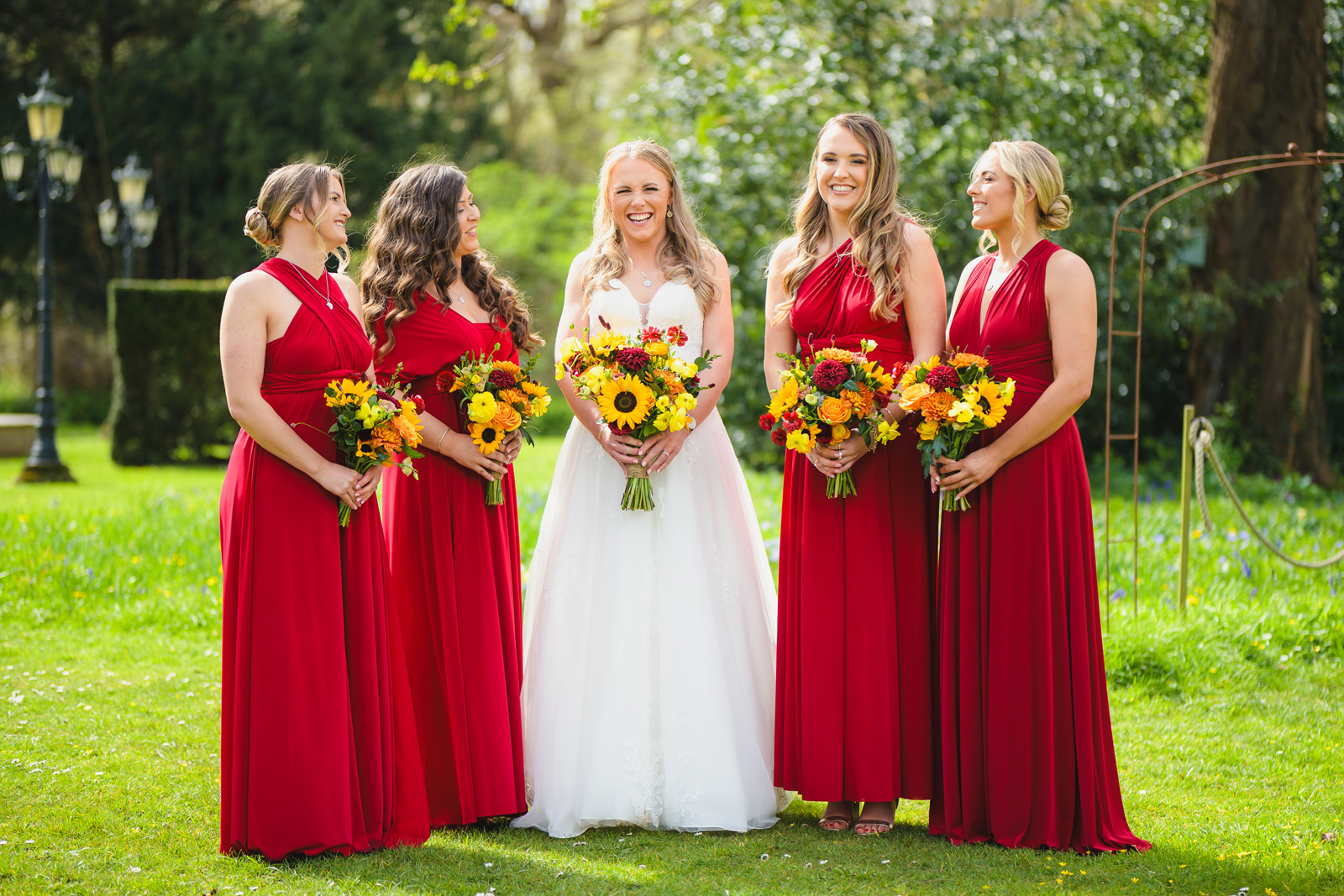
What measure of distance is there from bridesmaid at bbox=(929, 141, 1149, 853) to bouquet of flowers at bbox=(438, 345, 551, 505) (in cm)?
163

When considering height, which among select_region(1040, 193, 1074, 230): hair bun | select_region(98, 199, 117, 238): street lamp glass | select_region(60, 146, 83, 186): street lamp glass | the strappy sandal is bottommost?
the strappy sandal

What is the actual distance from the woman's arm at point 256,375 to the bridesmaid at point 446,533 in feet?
1.70

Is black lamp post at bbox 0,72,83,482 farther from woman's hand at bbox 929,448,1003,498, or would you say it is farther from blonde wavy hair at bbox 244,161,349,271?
woman's hand at bbox 929,448,1003,498

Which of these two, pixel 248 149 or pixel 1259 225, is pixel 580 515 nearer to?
pixel 1259 225

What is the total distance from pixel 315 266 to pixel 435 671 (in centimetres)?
163

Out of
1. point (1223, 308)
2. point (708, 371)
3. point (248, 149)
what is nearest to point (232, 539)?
point (708, 371)

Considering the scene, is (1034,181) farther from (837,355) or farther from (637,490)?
(637,490)

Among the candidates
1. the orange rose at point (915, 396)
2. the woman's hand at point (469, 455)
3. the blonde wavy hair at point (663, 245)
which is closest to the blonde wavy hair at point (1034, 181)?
the orange rose at point (915, 396)

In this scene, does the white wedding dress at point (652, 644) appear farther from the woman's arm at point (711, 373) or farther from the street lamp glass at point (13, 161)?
Answer: the street lamp glass at point (13, 161)

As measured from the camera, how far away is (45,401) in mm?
16562

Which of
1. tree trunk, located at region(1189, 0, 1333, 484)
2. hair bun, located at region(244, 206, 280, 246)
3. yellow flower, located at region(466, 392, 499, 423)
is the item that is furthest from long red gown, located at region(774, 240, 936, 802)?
tree trunk, located at region(1189, 0, 1333, 484)

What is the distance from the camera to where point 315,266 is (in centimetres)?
437

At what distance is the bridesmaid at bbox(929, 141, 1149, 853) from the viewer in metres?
4.27

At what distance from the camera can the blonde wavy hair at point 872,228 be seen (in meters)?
4.56
